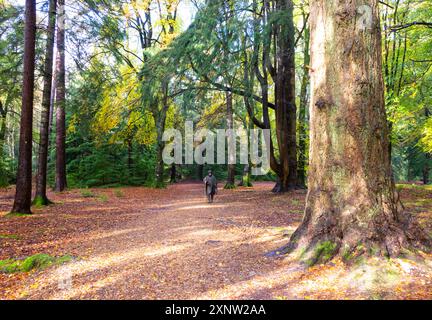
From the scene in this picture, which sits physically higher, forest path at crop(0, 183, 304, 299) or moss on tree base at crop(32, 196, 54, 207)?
moss on tree base at crop(32, 196, 54, 207)

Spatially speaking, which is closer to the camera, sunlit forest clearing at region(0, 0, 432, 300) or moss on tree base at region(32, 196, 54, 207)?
sunlit forest clearing at region(0, 0, 432, 300)

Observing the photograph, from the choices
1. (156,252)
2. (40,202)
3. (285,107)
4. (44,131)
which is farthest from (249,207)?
(44,131)

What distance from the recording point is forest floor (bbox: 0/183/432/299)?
3.54 meters

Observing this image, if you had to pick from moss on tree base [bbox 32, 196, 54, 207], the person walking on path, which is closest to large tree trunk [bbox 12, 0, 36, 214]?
moss on tree base [bbox 32, 196, 54, 207]

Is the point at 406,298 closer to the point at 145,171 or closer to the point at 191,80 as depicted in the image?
the point at 191,80

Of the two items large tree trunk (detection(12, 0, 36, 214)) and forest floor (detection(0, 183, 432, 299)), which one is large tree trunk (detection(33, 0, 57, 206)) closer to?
large tree trunk (detection(12, 0, 36, 214))

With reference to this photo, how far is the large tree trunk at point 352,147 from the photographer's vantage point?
4.11 m

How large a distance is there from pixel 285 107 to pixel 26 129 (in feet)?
33.6

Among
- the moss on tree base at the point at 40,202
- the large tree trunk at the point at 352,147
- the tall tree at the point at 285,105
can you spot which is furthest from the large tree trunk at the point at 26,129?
the large tree trunk at the point at 352,147

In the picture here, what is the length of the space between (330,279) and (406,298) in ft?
2.68

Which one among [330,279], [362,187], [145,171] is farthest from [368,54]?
[145,171]

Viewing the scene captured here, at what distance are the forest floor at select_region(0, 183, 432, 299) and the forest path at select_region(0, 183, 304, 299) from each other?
0.05 ft

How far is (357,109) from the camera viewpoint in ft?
13.8

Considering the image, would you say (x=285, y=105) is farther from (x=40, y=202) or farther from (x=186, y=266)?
(x=186, y=266)
